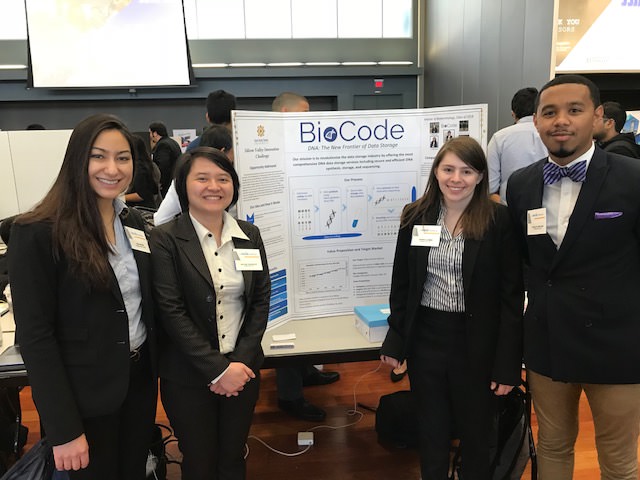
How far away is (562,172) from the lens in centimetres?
153

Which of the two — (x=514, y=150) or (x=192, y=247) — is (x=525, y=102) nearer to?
(x=514, y=150)

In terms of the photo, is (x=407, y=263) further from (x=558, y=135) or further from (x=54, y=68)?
(x=54, y=68)

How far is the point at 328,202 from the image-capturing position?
2424 millimetres

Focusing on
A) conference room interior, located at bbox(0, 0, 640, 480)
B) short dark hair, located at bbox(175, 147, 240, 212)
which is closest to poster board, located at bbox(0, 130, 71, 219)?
conference room interior, located at bbox(0, 0, 640, 480)

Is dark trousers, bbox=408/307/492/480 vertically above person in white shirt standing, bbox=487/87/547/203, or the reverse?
person in white shirt standing, bbox=487/87/547/203

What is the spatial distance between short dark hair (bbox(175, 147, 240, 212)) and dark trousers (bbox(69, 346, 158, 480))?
→ 55 cm

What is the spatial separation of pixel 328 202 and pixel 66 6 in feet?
19.4

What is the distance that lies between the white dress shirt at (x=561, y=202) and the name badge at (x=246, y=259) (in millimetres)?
980

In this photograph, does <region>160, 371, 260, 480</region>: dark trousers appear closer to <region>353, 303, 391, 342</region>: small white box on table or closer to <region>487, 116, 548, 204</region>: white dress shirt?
<region>353, 303, 391, 342</region>: small white box on table

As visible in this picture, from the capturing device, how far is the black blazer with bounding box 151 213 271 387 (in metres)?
1.52

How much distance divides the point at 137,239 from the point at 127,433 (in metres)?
0.63

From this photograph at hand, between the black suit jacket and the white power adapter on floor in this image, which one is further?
the white power adapter on floor

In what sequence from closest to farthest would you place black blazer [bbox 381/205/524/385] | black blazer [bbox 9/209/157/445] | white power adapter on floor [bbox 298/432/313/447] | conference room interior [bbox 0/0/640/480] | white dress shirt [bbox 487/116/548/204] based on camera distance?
black blazer [bbox 9/209/157/445], black blazer [bbox 381/205/524/385], white power adapter on floor [bbox 298/432/313/447], white dress shirt [bbox 487/116/548/204], conference room interior [bbox 0/0/640/480]

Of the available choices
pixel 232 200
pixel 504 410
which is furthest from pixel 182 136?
pixel 504 410
